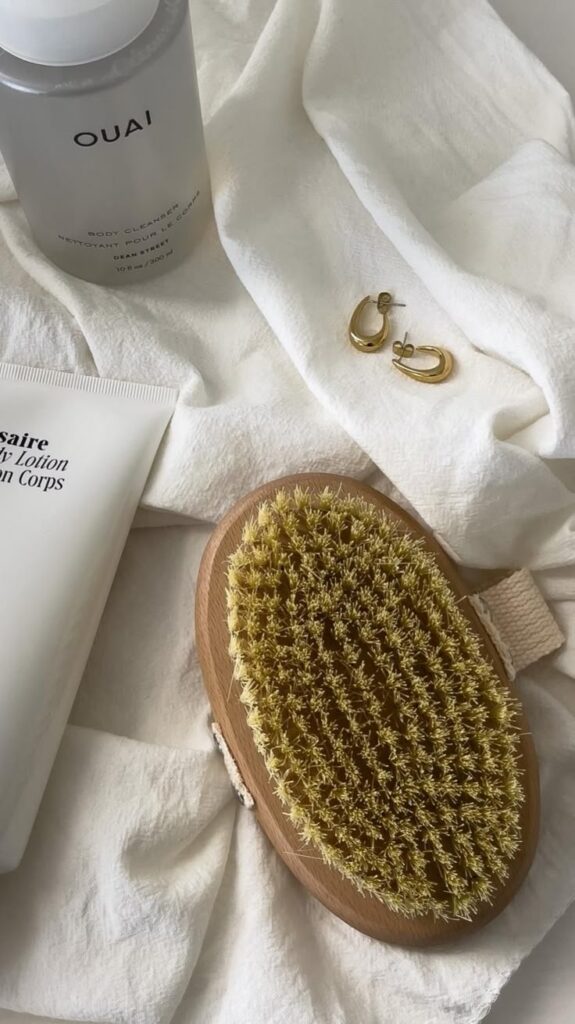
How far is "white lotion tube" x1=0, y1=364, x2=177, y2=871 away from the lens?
520 mm

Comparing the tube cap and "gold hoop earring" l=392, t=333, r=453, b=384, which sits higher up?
the tube cap

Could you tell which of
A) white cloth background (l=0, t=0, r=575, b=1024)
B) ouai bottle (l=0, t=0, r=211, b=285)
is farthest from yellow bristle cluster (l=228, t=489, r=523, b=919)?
ouai bottle (l=0, t=0, r=211, b=285)

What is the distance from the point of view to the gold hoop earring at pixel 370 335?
0.61 meters

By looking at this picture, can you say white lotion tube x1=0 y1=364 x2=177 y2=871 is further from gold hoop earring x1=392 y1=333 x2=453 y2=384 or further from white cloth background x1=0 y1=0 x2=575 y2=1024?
gold hoop earring x1=392 y1=333 x2=453 y2=384

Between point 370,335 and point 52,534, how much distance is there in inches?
9.0

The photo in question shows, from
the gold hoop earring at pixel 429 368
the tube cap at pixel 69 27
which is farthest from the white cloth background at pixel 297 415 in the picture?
the tube cap at pixel 69 27

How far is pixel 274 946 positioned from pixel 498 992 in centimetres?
12

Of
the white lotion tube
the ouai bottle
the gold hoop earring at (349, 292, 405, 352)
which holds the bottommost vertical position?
the white lotion tube

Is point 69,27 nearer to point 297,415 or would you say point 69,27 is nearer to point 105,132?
point 105,132

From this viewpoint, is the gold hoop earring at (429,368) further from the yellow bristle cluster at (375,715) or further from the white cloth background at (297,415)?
the yellow bristle cluster at (375,715)

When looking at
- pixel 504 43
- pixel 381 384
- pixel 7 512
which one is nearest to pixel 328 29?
pixel 504 43

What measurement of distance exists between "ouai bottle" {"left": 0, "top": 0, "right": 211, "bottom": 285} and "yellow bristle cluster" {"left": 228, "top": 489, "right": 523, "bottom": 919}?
20 cm

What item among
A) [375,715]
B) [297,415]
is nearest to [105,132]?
[297,415]

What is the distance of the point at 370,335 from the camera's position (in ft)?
2.04
